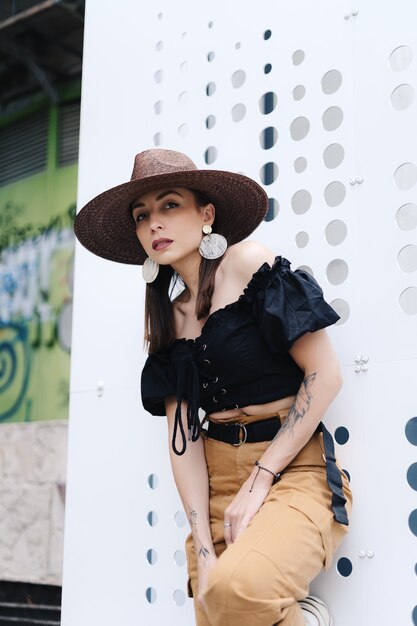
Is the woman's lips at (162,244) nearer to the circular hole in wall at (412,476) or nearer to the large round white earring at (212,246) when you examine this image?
the large round white earring at (212,246)

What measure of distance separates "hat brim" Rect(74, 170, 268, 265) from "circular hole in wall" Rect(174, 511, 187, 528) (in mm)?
1000

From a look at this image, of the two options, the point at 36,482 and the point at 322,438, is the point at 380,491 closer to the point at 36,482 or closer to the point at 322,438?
the point at 322,438

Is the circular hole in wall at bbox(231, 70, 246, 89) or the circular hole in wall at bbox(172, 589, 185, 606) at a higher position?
the circular hole in wall at bbox(231, 70, 246, 89)

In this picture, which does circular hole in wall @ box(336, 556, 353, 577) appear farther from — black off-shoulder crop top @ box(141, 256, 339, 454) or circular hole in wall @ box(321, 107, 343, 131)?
circular hole in wall @ box(321, 107, 343, 131)

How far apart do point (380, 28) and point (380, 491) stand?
154cm

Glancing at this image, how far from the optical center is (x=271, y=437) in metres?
2.29

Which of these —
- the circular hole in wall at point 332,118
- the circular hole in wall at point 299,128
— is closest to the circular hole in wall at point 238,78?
the circular hole in wall at point 299,128

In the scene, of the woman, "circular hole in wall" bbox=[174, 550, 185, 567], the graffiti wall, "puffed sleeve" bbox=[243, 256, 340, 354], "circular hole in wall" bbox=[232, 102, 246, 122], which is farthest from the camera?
the graffiti wall

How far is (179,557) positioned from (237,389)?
37.8 inches

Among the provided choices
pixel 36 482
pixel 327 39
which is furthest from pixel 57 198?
pixel 327 39

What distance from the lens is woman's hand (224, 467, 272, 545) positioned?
7.09 feet

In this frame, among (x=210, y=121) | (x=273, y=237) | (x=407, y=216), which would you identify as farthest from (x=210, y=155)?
(x=407, y=216)

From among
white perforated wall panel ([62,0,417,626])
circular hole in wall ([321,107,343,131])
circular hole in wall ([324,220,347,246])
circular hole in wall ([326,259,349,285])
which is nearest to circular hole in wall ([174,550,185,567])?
white perforated wall panel ([62,0,417,626])

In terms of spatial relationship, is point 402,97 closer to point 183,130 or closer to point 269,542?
point 183,130
